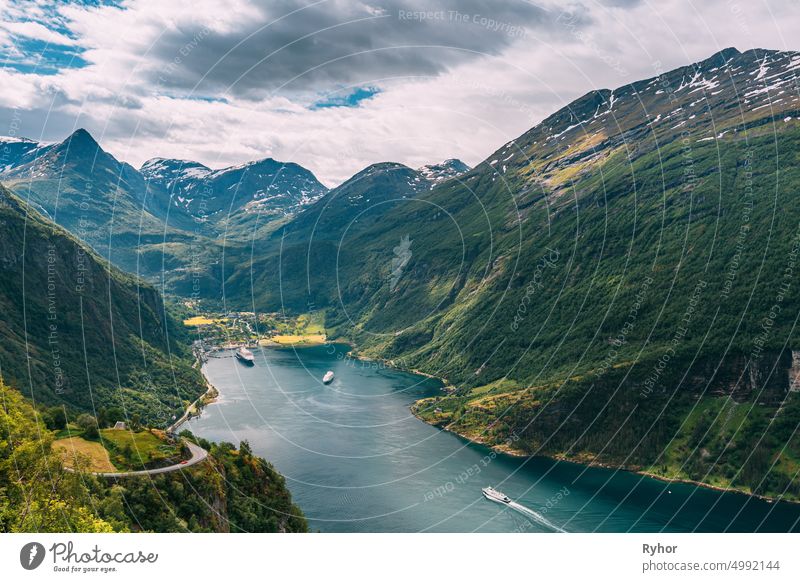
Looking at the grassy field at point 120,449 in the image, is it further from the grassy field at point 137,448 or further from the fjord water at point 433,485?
the fjord water at point 433,485

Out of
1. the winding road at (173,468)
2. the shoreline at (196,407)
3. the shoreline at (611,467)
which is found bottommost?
the shoreline at (611,467)

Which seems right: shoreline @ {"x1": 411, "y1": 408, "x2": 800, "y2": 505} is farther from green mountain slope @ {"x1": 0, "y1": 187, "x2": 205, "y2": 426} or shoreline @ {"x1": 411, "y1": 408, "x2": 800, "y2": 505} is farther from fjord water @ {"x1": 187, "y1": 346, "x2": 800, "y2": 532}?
green mountain slope @ {"x1": 0, "y1": 187, "x2": 205, "y2": 426}

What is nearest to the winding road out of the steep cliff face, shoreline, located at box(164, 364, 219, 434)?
shoreline, located at box(164, 364, 219, 434)

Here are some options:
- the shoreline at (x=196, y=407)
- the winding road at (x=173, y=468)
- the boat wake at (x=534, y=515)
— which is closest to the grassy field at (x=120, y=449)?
the winding road at (x=173, y=468)

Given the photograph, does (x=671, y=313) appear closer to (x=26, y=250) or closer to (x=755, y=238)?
(x=755, y=238)

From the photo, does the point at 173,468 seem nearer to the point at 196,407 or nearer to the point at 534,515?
the point at 534,515

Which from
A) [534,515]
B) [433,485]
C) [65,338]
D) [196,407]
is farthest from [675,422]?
[65,338]
